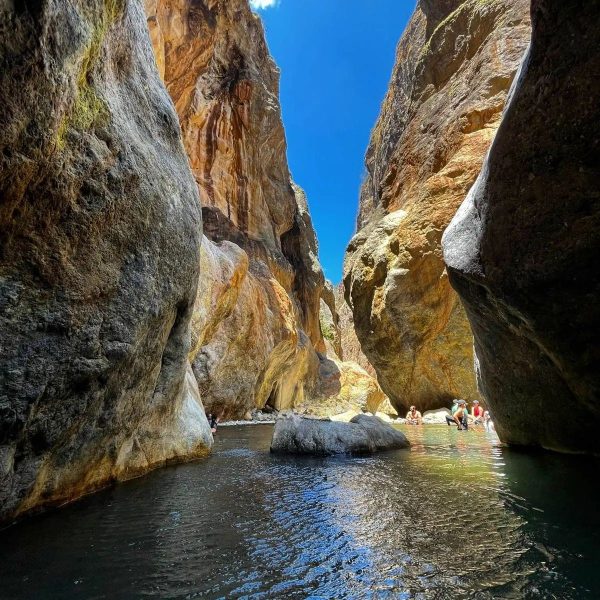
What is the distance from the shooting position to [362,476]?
8.41 m

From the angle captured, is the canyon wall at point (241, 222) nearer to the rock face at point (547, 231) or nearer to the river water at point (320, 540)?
the river water at point (320, 540)

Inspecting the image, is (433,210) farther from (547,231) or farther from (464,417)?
(547,231)

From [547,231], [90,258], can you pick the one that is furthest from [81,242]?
[547,231]

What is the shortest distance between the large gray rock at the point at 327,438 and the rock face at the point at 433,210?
1490 centimetres

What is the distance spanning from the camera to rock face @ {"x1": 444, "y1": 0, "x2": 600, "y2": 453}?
17.1 ft

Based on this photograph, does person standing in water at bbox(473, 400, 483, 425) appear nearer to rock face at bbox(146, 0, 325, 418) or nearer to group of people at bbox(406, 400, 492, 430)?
group of people at bbox(406, 400, 492, 430)

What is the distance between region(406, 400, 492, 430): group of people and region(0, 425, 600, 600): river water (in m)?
12.4

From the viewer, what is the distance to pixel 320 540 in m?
4.71

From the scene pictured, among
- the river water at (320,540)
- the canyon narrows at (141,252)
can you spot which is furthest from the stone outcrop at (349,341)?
the river water at (320,540)

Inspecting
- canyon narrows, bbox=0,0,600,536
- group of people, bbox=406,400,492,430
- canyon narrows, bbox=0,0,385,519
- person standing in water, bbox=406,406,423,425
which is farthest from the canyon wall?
group of people, bbox=406,400,492,430

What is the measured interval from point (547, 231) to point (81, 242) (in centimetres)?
637

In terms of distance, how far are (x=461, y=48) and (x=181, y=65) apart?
18938 mm

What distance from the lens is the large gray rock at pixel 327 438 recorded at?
39.0ft

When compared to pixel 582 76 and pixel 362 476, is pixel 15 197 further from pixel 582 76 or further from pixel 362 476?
pixel 362 476
